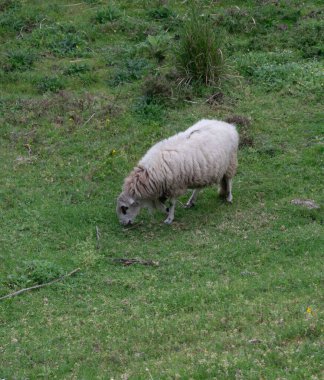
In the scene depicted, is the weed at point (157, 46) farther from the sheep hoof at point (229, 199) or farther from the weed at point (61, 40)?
the sheep hoof at point (229, 199)

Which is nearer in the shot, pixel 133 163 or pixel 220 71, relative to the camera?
pixel 133 163

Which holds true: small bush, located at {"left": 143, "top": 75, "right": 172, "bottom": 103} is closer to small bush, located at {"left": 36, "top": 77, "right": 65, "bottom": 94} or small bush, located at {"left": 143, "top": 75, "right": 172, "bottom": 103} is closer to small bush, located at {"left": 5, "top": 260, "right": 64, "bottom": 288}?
small bush, located at {"left": 36, "top": 77, "right": 65, "bottom": 94}

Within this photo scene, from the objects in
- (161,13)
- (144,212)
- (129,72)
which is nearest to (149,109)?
(129,72)

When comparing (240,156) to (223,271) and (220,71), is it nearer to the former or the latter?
(220,71)

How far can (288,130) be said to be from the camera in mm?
14914

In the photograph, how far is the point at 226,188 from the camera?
12.8 m

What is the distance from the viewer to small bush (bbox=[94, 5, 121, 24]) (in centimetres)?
1967

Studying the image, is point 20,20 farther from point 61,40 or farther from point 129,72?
point 129,72

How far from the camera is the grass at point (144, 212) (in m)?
7.51

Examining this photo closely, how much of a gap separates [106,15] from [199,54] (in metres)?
4.73

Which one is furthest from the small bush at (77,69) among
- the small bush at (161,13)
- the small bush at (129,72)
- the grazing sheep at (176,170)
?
the grazing sheep at (176,170)

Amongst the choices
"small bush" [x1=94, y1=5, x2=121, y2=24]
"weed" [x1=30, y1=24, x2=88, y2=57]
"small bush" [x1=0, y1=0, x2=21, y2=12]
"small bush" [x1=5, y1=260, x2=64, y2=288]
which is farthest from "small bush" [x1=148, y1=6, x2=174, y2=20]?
"small bush" [x1=5, y1=260, x2=64, y2=288]

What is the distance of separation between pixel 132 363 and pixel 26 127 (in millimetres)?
9214

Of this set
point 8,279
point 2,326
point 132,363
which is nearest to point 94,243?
point 8,279
